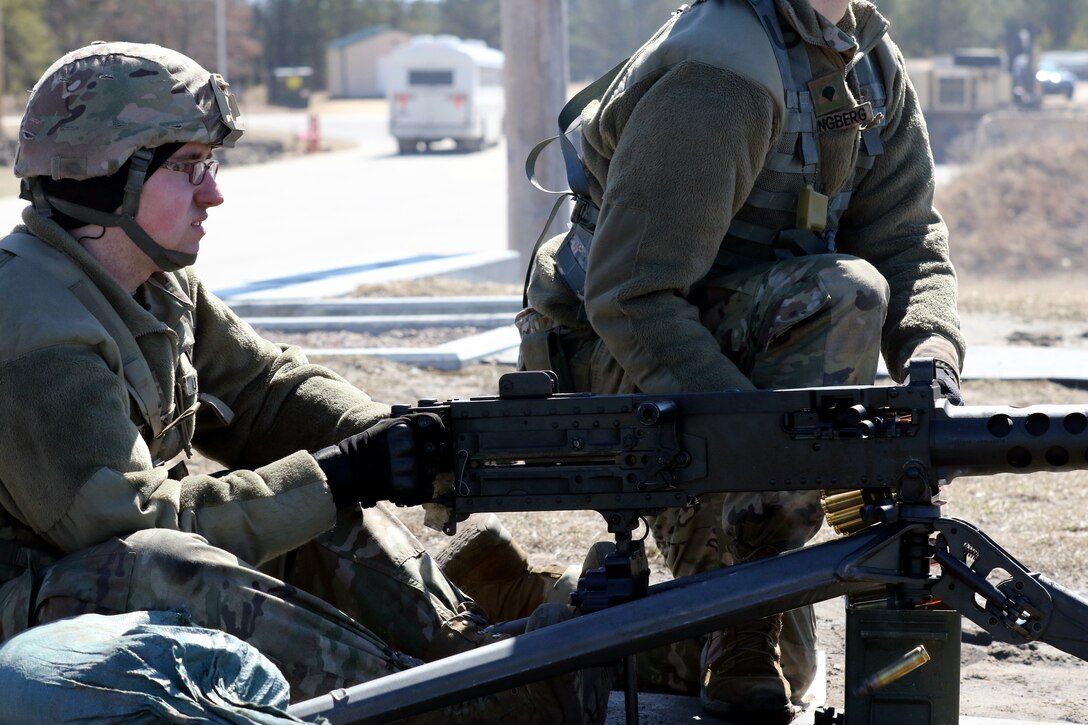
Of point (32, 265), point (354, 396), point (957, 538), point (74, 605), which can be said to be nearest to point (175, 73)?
point (32, 265)

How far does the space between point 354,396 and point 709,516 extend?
0.90 meters

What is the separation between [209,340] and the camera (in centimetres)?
360

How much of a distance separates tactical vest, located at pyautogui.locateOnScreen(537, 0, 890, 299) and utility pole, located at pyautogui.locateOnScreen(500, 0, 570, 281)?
794cm

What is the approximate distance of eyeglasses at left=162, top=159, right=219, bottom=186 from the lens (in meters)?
3.24

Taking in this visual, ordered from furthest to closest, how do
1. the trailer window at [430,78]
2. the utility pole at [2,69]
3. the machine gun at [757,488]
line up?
1. the trailer window at [430,78]
2. the utility pole at [2,69]
3. the machine gun at [757,488]

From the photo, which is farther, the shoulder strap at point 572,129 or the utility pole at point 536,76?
the utility pole at point 536,76

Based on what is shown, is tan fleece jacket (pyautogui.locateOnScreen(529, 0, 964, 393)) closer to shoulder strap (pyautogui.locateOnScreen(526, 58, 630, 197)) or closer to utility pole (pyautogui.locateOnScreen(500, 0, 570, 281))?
shoulder strap (pyautogui.locateOnScreen(526, 58, 630, 197))

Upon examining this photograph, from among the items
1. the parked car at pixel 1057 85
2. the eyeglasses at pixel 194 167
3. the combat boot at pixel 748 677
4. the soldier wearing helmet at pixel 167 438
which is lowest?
the parked car at pixel 1057 85

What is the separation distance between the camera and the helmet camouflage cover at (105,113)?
3145 mm

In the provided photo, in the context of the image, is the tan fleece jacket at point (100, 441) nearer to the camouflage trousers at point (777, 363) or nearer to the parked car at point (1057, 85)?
the camouflage trousers at point (777, 363)

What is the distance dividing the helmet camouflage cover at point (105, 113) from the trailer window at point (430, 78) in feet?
106

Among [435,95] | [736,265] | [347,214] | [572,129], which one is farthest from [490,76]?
[736,265]

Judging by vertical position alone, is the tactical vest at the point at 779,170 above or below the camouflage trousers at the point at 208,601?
above

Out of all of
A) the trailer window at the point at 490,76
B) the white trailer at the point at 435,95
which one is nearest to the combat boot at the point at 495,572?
the white trailer at the point at 435,95
